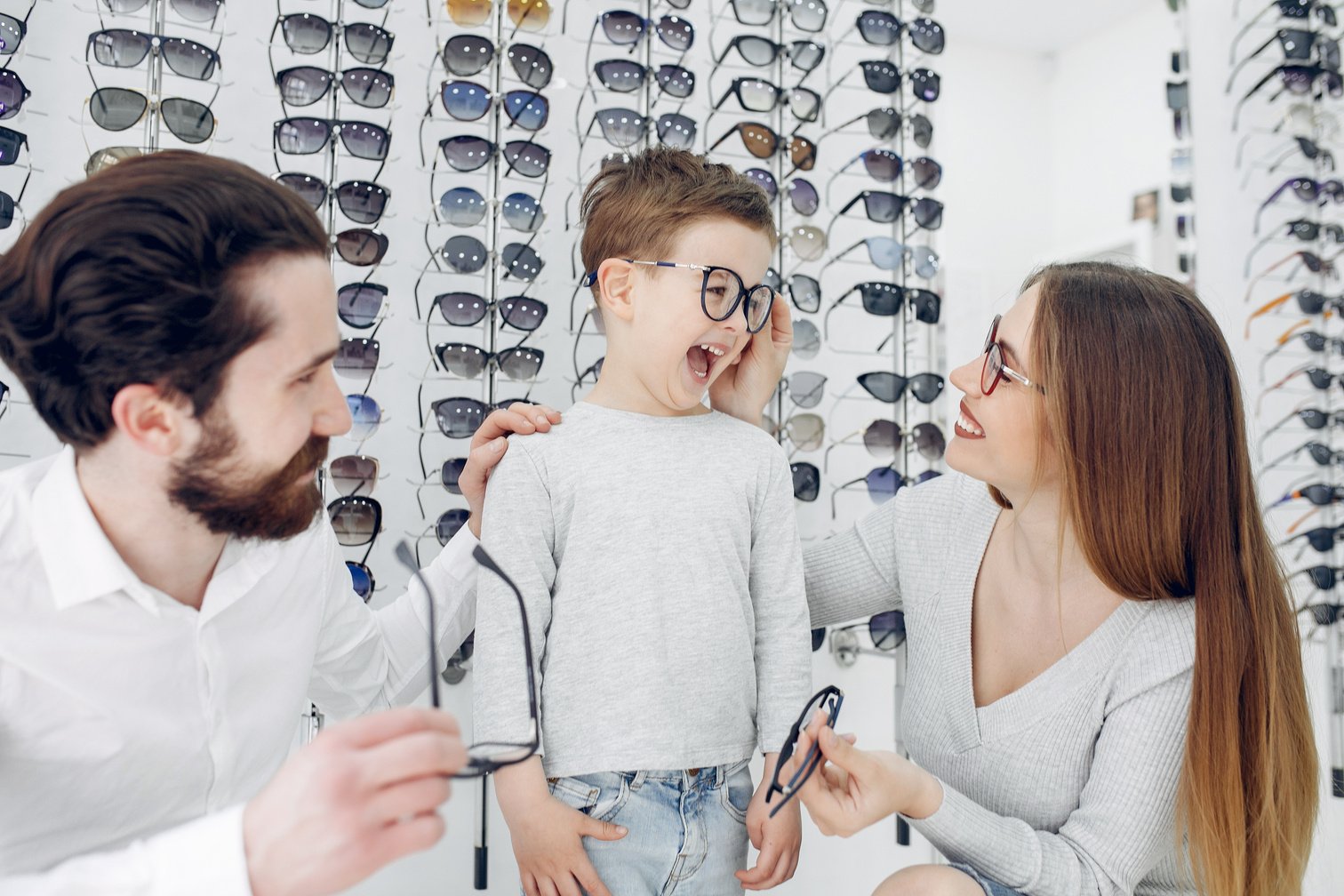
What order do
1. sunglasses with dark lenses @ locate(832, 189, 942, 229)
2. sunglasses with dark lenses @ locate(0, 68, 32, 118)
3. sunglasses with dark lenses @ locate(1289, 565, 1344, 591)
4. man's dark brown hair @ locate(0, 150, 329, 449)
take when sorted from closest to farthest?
man's dark brown hair @ locate(0, 150, 329, 449) < sunglasses with dark lenses @ locate(0, 68, 32, 118) < sunglasses with dark lenses @ locate(832, 189, 942, 229) < sunglasses with dark lenses @ locate(1289, 565, 1344, 591)

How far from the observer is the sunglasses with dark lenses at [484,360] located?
5.95ft

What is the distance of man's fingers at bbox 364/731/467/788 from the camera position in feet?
2.39

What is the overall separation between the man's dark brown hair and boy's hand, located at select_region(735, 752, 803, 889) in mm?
872

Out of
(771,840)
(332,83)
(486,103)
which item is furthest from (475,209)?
(771,840)

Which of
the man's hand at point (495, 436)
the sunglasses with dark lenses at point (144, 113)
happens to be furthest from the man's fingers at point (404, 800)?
the sunglasses with dark lenses at point (144, 113)

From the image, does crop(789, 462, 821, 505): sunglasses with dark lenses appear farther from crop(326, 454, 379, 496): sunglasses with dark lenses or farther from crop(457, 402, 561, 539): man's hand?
crop(326, 454, 379, 496): sunglasses with dark lenses

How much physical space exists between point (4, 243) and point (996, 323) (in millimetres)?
1712

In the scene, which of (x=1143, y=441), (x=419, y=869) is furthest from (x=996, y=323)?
(x=419, y=869)

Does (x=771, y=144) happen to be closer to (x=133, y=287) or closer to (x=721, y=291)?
(x=721, y=291)

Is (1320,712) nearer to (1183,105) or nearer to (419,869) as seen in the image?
(1183,105)

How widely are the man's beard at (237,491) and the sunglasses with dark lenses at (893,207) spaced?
1.48 metres

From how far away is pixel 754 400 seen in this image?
62.2 inches

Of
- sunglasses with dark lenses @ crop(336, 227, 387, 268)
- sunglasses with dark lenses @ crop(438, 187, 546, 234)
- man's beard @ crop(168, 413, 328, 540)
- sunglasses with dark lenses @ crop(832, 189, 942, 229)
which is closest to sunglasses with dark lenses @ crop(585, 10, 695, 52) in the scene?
sunglasses with dark lenses @ crop(438, 187, 546, 234)

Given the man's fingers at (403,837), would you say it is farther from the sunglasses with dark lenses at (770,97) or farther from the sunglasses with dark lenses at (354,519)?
the sunglasses with dark lenses at (770,97)
